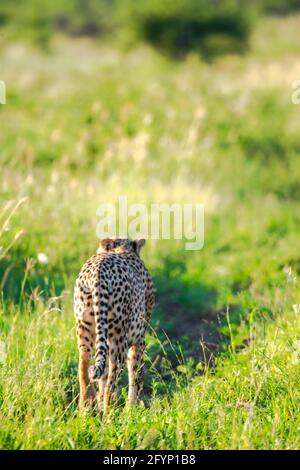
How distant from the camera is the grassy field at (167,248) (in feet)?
13.6

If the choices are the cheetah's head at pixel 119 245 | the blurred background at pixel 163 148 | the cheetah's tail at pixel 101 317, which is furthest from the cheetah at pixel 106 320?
the blurred background at pixel 163 148

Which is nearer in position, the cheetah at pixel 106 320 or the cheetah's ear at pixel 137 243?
the cheetah at pixel 106 320

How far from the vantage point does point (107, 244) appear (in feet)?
17.8

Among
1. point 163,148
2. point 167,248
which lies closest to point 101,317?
point 167,248

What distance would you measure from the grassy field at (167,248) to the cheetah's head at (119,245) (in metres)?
0.44

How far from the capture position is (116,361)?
4.61m

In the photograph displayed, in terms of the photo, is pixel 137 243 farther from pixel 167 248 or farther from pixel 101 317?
pixel 167 248

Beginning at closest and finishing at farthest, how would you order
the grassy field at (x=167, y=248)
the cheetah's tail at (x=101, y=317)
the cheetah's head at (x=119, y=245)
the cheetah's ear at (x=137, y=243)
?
the grassy field at (x=167, y=248)
the cheetah's tail at (x=101, y=317)
the cheetah's head at (x=119, y=245)
the cheetah's ear at (x=137, y=243)

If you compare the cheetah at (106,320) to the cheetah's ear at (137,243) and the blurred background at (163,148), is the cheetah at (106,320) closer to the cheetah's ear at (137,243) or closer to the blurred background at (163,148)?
the cheetah's ear at (137,243)

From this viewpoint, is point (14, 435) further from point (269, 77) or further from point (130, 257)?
point (269, 77)

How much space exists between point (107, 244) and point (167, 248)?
3.30 metres

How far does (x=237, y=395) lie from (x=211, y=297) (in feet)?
10.0
